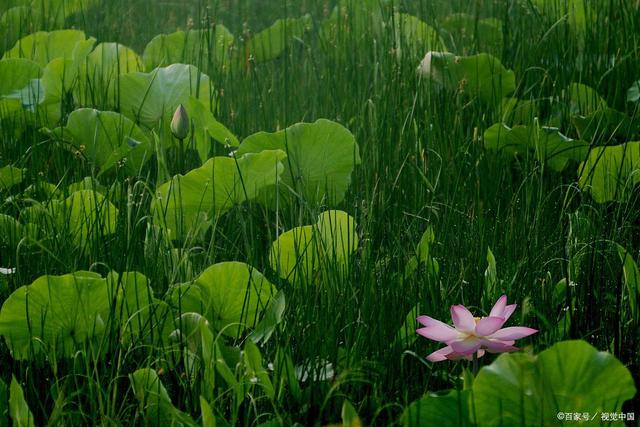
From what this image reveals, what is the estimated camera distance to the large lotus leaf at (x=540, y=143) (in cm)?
174

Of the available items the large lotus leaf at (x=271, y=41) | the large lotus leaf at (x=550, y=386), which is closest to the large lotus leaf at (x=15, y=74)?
the large lotus leaf at (x=271, y=41)

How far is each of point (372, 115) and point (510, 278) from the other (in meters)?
0.73

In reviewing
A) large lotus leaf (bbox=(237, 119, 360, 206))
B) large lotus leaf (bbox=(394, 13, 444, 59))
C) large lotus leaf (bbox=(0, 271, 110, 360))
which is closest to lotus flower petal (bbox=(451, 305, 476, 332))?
large lotus leaf (bbox=(0, 271, 110, 360))

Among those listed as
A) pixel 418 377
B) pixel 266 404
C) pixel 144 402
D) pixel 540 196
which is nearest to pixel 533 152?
pixel 540 196

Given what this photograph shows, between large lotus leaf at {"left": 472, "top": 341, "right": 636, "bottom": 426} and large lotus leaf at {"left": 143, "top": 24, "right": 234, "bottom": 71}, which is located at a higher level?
large lotus leaf at {"left": 143, "top": 24, "right": 234, "bottom": 71}

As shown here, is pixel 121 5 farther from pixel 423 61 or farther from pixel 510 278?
pixel 510 278

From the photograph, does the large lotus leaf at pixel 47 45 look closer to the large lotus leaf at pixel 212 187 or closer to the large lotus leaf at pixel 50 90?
the large lotus leaf at pixel 50 90

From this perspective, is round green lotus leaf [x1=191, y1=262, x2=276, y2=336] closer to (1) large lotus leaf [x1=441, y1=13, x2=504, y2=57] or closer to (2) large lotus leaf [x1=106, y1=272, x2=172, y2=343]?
(2) large lotus leaf [x1=106, y1=272, x2=172, y2=343]

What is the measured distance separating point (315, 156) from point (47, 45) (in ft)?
3.43

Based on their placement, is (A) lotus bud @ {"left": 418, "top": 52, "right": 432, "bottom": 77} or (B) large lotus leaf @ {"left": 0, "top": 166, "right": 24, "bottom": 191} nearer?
(B) large lotus leaf @ {"left": 0, "top": 166, "right": 24, "bottom": 191}

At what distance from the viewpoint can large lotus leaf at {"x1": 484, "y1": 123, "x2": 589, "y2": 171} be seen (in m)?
1.74

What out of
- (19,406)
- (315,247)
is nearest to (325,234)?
(315,247)

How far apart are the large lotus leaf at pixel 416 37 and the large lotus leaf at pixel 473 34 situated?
0.05 m

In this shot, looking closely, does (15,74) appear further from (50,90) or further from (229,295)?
(229,295)
